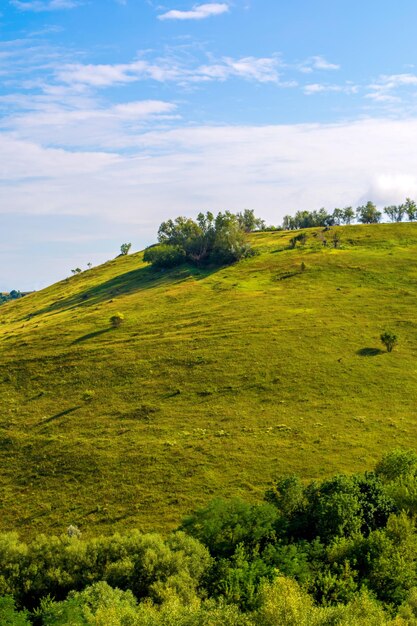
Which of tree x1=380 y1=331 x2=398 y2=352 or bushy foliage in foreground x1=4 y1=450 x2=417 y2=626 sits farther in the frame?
tree x1=380 y1=331 x2=398 y2=352

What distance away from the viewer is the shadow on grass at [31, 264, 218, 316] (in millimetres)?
125744

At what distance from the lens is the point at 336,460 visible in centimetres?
5522

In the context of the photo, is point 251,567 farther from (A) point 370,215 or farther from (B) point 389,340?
(A) point 370,215

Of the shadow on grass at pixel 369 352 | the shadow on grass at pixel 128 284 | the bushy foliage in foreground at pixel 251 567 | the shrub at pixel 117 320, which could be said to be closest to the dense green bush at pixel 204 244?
the shadow on grass at pixel 128 284

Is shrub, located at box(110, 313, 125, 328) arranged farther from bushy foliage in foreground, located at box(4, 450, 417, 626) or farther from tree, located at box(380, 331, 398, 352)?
bushy foliage in foreground, located at box(4, 450, 417, 626)

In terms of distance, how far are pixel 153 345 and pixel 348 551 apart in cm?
5241

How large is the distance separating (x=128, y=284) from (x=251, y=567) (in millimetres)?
104285

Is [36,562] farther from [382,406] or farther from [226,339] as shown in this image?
[226,339]

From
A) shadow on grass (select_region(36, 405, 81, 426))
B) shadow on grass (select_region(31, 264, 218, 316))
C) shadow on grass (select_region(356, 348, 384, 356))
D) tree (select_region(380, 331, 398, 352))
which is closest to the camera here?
shadow on grass (select_region(36, 405, 81, 426))

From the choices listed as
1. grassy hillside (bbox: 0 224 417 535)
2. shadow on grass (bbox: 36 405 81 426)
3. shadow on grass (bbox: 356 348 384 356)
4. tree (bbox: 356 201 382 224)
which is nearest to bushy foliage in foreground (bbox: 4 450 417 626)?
grassy hillside (bbox: 0 224 417 535)

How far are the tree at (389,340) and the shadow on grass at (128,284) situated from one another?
53.9 m

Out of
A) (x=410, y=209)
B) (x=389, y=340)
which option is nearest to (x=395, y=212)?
(x=410, y=209)

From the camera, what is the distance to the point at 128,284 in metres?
135

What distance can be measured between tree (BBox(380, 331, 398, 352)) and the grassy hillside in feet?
6.30
